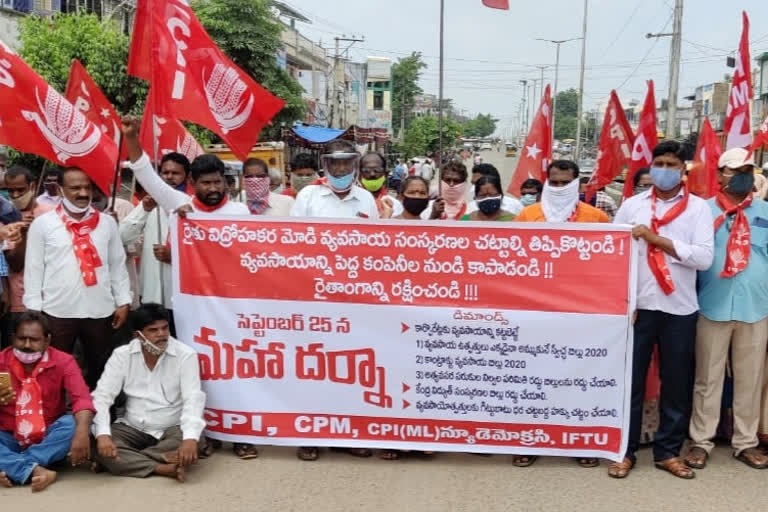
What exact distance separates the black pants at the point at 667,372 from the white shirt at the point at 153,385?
2.45 m

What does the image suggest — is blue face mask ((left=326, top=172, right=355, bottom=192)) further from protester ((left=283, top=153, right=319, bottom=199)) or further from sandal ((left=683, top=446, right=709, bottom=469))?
protester ((left=283, top=153, right=319, bottom=199))

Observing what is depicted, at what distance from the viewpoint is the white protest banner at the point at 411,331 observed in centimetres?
449

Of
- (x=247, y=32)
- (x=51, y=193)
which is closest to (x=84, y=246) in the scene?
(x=51, y=193)

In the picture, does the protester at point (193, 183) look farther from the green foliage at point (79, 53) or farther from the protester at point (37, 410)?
the green foliage at point (79, 53)

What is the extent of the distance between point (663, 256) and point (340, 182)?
201 centimetres

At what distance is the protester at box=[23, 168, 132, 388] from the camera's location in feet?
15.1

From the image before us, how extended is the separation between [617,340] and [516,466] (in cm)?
90

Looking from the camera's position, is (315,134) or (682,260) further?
(315,134)

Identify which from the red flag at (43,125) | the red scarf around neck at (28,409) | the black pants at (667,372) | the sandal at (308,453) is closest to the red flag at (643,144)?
the black pants at (667,372)

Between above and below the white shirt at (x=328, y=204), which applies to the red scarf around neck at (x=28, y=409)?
below

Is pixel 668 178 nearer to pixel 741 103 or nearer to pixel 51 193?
pixel 741 103

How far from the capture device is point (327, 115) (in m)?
51.8

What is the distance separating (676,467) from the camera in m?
4.41

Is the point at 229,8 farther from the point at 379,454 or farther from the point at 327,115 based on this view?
the point at 327,115
